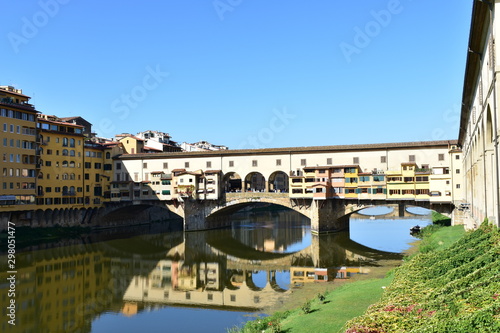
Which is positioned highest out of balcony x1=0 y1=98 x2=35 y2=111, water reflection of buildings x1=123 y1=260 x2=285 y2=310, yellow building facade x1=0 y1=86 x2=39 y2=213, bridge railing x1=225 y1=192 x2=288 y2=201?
balcony x1=0 y1=98 x2=35 y2=111

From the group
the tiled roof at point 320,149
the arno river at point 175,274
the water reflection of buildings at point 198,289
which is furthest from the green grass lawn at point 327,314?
the tiled roof at point 320,149

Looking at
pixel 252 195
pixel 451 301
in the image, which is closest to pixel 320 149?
pixel 252 195

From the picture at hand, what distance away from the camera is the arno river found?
23.1m

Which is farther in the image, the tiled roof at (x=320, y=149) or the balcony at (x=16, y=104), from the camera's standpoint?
the tiled roof at (x=320, y=149)

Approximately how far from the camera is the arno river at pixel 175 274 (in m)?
23.1

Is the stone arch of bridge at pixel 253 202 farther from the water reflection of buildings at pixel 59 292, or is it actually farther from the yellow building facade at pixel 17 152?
the yellow building facade at pixel 17 152

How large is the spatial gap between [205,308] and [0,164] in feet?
112

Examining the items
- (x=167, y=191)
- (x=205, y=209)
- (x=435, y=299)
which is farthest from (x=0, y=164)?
(x=435, y=299)

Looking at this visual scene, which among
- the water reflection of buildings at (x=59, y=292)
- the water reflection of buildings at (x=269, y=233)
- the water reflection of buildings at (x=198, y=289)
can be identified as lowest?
the water reflection of buildings at (x=269, y=233)

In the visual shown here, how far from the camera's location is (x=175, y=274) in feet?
113

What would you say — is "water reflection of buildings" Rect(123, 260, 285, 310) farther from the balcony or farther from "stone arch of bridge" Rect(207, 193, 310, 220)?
the balcony

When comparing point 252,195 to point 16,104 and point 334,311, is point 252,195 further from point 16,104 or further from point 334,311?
point 334,311

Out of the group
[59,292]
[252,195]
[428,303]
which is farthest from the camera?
[252,195]

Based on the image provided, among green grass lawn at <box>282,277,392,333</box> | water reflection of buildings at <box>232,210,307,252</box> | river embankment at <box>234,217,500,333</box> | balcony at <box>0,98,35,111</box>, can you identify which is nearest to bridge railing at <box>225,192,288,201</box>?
water reflection of buildings at <box>232,210,307,252</box>
